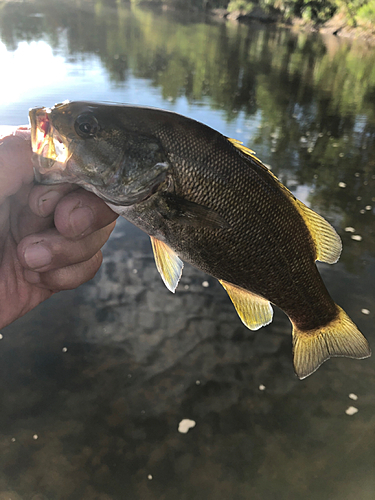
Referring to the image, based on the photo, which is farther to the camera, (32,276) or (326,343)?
(32,276)

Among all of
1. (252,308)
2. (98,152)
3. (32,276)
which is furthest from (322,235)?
(32,276)

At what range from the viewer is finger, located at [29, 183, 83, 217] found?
87.0 inches

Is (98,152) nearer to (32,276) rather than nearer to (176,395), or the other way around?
(32,276)

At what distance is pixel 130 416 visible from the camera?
3.83 m

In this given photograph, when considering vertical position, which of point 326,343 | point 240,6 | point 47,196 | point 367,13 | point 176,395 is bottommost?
point 176,395

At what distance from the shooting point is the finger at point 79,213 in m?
2.20

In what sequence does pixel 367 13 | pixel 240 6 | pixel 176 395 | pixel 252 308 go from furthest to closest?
pixel 240 6 → pixel 367 13 → pixel 176 395 → pixel 252 308

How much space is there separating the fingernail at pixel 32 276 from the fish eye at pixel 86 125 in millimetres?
1288

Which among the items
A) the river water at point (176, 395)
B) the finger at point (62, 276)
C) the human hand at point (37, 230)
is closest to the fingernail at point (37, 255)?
the human hand at point (37, 230)

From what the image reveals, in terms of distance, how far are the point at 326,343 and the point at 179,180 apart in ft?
4.78

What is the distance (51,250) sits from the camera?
2367mm

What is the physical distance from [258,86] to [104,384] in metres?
17.0

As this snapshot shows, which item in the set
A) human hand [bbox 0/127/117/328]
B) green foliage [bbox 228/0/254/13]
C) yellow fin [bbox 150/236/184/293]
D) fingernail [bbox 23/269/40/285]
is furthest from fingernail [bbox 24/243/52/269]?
green foliage [bbox 228/0/254/13]

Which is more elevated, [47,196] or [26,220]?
[47,196]
